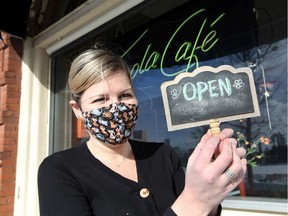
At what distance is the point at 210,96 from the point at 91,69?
46 centimetres

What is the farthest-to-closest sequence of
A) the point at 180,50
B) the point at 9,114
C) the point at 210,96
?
the point at 9,114
the point at 180,50
the point at 210,96

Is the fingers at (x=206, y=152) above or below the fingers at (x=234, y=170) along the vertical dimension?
above

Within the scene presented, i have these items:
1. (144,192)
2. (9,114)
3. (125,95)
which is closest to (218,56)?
(125,95)

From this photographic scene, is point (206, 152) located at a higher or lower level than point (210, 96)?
lower

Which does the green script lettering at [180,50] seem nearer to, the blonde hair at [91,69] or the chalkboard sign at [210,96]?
the blonde hair at [91,69]

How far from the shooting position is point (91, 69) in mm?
1191

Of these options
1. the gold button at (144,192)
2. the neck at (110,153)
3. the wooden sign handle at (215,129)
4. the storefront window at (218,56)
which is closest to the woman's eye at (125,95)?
the neck at (110,153)

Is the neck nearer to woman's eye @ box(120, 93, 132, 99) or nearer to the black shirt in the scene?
the black shirt

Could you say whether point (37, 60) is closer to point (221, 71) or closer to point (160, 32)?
point (160, 32)

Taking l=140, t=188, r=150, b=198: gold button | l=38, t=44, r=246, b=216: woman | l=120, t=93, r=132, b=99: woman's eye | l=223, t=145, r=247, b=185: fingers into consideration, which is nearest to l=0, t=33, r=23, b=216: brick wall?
l=38, t=44, r=246, b=216: woman

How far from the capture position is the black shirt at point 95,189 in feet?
3.44

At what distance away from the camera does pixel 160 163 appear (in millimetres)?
1305

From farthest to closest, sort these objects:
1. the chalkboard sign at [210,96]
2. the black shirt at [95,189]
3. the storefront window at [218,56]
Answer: the storefront window at [218,56] < the black shirt at [95,189] < the chalkboard sign at [210,96]

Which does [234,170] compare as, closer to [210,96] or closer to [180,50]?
[210,96]
